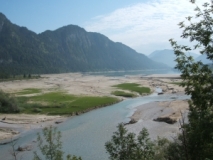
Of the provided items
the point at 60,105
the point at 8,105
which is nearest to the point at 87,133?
the point at 60,105

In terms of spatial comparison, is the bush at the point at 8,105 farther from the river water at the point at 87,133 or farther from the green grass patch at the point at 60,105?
the river water at the point at 87,133

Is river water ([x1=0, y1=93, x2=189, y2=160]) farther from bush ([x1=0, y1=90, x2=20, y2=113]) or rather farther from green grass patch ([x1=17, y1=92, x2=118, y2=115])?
bush ([x1=0, y1=90, x2=20, y2=113])

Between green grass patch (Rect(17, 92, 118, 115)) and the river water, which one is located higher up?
green grass patch (Rect(17, 92, 118, 115))

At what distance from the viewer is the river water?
4116cm

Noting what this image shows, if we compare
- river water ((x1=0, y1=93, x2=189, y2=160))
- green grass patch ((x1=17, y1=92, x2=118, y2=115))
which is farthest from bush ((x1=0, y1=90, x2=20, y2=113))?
river water ((x1=0, y1=93, x2=189, y2=160))

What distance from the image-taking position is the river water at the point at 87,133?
41.2 m

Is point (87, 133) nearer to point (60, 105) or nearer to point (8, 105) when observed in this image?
point (60, 105)

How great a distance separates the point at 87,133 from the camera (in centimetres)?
5194

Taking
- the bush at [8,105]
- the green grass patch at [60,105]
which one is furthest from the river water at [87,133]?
the bush at [8,105]

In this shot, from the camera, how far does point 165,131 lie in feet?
164

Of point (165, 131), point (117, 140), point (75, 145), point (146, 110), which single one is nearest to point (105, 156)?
point (75, 145)

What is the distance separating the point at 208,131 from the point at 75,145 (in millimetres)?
35398

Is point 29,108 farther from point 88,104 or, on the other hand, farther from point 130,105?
point 130,105

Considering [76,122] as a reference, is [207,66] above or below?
above
